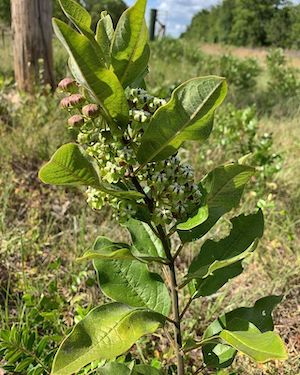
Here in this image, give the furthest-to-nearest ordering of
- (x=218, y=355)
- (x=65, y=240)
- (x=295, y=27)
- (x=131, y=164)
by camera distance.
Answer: (x=295, y=27) < (x=65, y=240) < (x=218, y=355) < (x=131, y=164)

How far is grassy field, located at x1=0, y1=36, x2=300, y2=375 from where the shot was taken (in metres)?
1.71

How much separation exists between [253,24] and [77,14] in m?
38.1

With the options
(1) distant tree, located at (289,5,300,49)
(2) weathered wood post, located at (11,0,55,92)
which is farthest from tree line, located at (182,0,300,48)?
(2) weathered wood post, located at (11,0,55,92)

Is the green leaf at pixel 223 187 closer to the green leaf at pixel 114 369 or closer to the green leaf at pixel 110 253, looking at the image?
the green leaf at pixel 110 253

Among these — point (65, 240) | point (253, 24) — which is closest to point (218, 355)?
point (65, 240)

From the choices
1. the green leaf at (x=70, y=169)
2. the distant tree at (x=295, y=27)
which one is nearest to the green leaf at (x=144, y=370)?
the green leaf at (x=70, y=169)

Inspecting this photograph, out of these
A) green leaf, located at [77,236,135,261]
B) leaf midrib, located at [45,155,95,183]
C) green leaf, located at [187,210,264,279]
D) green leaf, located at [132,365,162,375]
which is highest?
leaf midrib, located at [45,155,95,183]

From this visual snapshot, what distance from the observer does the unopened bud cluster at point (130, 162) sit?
81cm

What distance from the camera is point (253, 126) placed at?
3236mm

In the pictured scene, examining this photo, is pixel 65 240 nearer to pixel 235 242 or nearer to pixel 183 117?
pixel 235 242

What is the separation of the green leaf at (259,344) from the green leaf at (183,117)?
1.11ft

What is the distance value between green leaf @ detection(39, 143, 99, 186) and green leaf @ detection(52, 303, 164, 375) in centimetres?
25

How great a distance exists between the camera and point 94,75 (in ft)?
2.41

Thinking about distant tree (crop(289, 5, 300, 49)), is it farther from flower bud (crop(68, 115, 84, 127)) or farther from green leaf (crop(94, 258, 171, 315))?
flower bud (crop(68, 115, 84, 127))
